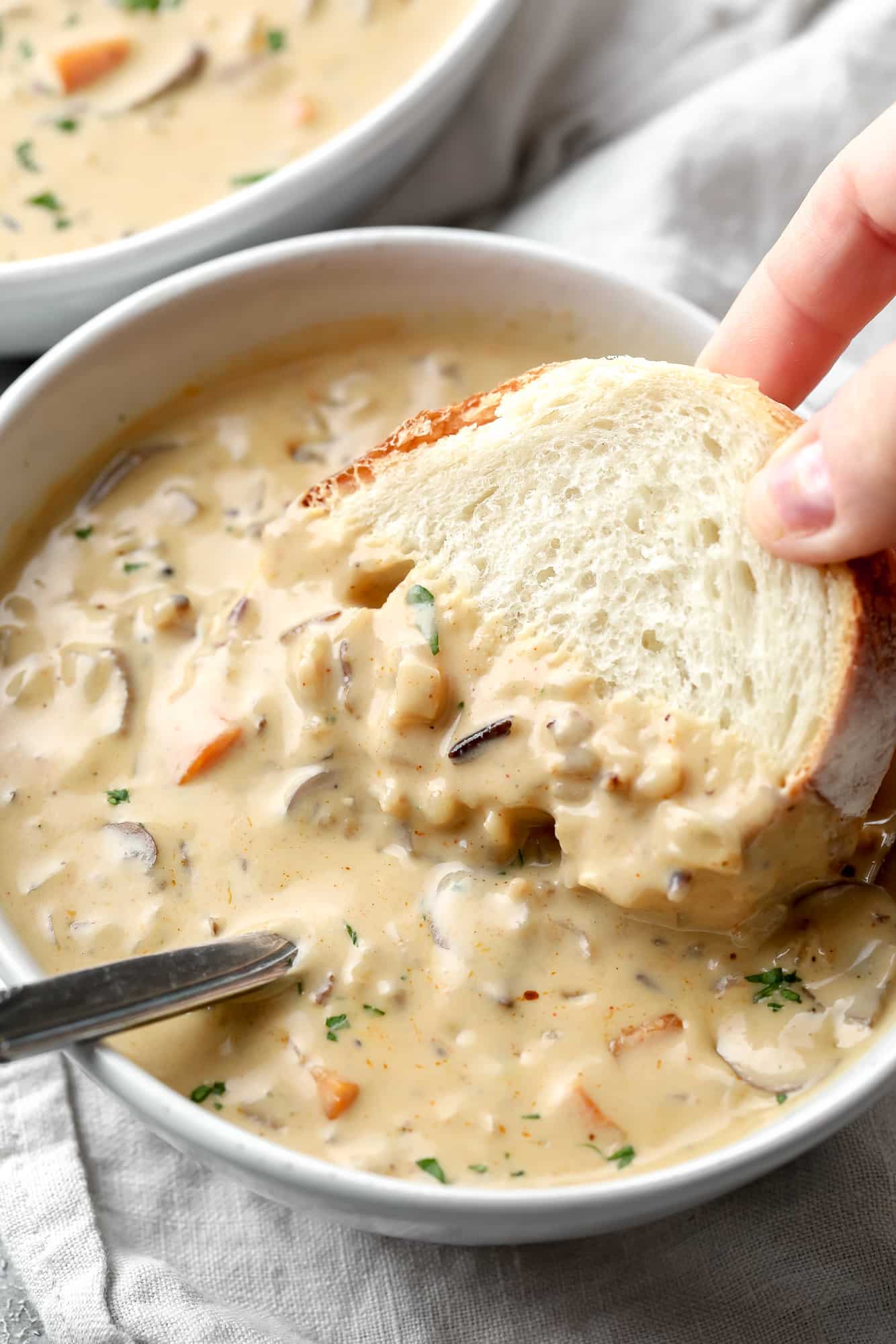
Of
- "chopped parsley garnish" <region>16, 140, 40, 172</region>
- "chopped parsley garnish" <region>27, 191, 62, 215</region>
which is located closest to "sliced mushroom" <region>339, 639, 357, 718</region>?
"chopped parsley garnish" <region>27, 191, 62, 215</region>

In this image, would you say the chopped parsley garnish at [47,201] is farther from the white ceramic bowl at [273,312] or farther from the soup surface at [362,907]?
the soup surface at [362,907]

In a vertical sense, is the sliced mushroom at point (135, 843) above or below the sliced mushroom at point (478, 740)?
below

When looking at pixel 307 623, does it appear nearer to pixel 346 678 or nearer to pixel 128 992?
pixel 346 678

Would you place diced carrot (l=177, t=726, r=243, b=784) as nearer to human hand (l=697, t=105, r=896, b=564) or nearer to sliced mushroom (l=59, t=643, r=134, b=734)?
sliced mushroom (l=59, t=643, r=134, b=734)

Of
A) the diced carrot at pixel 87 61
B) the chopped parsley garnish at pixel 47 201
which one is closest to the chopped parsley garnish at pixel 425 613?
the chopped parsley garnish at pixel 47 201

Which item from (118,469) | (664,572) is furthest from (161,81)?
(664,572)

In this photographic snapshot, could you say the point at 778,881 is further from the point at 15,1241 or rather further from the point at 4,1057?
the point at 15,1241

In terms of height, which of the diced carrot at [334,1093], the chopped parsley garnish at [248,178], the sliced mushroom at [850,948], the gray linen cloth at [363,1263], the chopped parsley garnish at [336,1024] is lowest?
the gray linen cloth at [363,1263]
